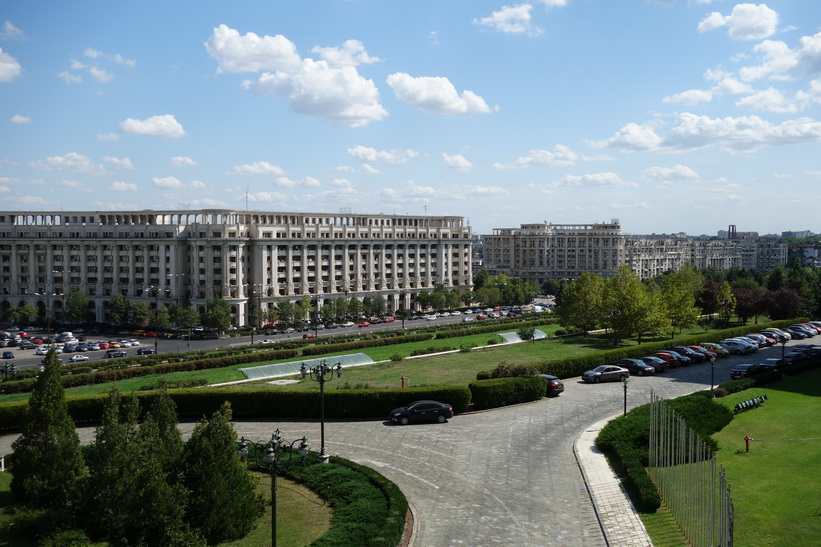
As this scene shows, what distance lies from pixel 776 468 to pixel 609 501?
7.36 m

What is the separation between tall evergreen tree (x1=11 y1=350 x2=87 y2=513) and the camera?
2244 centimetres

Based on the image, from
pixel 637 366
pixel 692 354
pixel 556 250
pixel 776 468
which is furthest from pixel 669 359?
pixel 556 250

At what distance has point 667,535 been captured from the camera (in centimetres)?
2038

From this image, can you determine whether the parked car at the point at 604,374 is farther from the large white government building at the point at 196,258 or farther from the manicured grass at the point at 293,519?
the large white government building at the point at 196,258

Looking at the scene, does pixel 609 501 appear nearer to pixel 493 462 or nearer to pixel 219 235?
pixel 493 462

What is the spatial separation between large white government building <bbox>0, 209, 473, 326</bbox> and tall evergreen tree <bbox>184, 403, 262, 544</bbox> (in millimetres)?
71983

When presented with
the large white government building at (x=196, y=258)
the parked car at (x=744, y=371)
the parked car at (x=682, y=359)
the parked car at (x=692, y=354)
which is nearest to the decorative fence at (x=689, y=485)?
the parked car at (x=744, y=371)

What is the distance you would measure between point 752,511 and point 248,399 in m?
24.6

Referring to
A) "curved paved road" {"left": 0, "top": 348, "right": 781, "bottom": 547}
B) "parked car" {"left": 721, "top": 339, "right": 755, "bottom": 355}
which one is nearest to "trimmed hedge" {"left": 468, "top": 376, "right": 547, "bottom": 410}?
"curved paved road" {"left": 0, "top": 348, "right": 781, "bottom": 547}

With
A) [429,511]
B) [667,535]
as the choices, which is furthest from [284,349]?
[667,535]

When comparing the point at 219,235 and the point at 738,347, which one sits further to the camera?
the point at 219,235

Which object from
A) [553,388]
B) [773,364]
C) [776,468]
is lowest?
[553,388]

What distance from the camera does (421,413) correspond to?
3425 cm

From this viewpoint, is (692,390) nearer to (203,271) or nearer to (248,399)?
(248,399)
